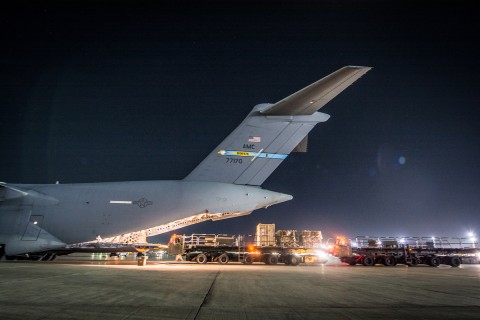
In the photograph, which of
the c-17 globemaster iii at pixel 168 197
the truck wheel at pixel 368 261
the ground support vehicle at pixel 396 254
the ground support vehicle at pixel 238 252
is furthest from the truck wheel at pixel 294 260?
the c-17 globemaster iii at pixel 168 197

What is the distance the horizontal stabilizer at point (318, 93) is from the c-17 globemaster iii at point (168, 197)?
46 millimetres

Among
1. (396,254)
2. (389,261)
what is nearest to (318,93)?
(389,261)

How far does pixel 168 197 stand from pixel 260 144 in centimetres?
401

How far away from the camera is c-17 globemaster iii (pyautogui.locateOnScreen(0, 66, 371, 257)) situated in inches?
503

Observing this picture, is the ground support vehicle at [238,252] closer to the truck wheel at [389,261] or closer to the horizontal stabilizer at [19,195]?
the truck wheel at [389,261]

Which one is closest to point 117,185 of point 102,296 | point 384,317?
point 102,296

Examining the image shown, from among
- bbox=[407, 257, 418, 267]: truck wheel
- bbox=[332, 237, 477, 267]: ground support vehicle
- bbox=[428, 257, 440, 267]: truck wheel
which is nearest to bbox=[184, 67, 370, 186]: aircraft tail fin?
bbox=[332, 237, 477, 267]: ground support vehicle

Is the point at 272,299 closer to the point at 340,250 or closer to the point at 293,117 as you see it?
the point at 293,117

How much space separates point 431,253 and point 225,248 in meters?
12.1

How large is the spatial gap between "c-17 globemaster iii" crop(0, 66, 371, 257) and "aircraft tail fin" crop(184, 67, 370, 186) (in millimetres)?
34

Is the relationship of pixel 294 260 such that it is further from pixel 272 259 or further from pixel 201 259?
pixel 201 259

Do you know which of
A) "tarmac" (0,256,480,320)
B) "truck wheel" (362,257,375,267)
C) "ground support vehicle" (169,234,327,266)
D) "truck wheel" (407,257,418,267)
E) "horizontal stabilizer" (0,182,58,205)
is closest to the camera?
"tarmac" (0,256,480,320)

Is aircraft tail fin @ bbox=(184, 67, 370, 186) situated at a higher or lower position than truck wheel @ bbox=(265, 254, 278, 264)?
higher

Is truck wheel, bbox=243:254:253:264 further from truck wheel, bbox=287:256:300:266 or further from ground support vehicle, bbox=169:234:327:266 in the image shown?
truck wheel, bbox=287:256:300:266
